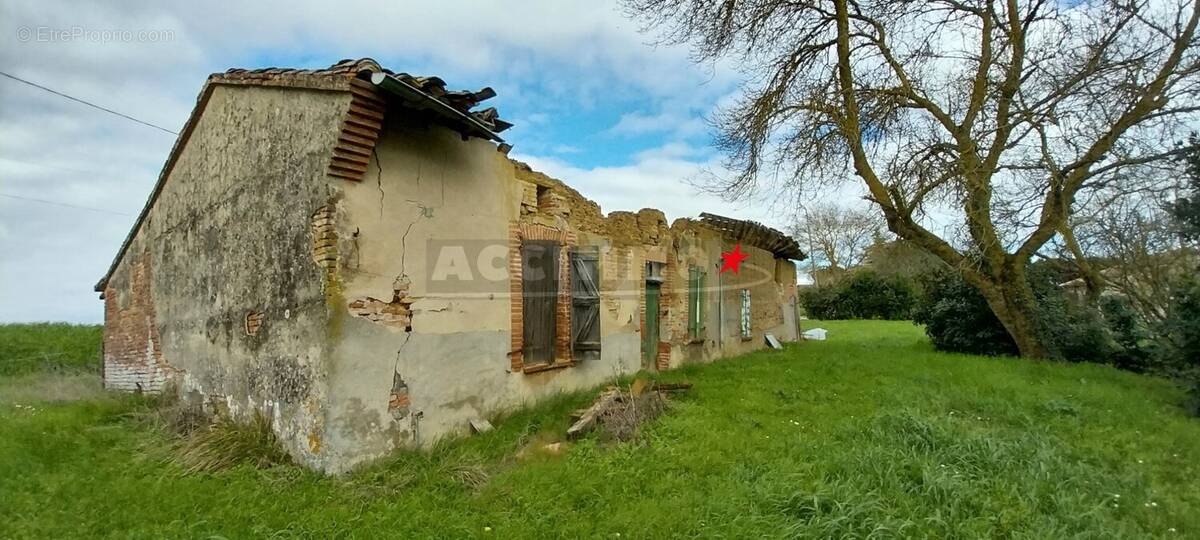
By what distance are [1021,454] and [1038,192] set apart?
766 centimetres

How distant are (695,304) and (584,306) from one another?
377 cm

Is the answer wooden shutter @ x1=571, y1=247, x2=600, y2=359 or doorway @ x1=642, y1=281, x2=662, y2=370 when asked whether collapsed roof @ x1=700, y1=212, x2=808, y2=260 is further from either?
wooden shutter @ x1=571, y1=247, x2=600, y2=359

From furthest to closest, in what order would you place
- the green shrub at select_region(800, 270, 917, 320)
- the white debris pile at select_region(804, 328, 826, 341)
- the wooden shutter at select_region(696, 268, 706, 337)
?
the green shrub at select_region(800, 270, 917, 320) < the white debris pile at select_region(804, 328, 826, 341) < the wooden shutter at select_region(696, 268, 706, 337)

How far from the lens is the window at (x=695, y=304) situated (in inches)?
424

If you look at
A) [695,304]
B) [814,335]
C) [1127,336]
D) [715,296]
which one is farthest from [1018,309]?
[814,335]

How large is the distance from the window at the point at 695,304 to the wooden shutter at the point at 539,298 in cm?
408

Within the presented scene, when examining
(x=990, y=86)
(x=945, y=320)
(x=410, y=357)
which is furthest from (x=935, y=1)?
(x=410, y=357)

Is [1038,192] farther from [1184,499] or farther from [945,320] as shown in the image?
[1184,499]

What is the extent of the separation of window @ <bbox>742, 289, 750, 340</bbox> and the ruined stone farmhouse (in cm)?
489

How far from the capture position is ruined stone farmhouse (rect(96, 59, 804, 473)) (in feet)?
16.3

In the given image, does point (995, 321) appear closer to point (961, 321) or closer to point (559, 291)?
point (961, 321)

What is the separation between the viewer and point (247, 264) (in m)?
5.95

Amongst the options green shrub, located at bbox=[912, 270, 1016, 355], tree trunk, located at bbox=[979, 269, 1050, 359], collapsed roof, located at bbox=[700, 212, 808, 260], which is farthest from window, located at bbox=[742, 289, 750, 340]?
tree trunk, located at bbox=[979, 269, 1050, 359]

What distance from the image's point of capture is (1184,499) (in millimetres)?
4445
